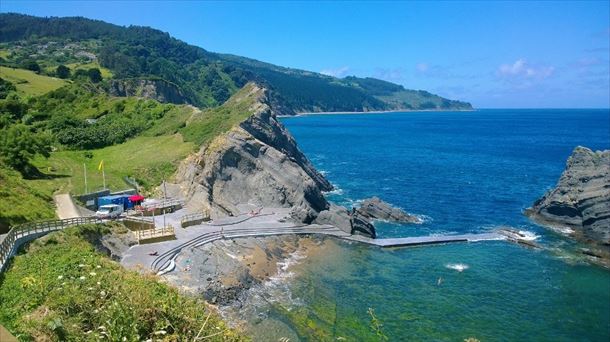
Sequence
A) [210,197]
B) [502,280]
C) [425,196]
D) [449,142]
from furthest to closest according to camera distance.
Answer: [449,142]
[425,196]
[210,197]
[502,280]

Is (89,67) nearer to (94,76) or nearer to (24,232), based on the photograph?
(94,76)

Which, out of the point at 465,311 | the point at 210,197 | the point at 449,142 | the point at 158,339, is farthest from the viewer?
the point at 449,142

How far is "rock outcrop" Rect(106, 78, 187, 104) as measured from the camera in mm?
113050

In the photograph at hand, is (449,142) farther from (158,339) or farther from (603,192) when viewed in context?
(158,339)

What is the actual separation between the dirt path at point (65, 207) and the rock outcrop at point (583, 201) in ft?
156

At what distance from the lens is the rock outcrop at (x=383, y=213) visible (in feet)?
181

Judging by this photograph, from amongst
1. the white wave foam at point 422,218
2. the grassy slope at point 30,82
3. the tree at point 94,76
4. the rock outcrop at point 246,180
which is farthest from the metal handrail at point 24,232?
the tree at point 94,76

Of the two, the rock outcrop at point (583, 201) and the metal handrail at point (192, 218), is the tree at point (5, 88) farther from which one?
the rock outcrop at point (583, 201)

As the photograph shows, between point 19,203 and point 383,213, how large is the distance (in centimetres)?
3645

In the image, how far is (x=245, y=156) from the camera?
178 ft

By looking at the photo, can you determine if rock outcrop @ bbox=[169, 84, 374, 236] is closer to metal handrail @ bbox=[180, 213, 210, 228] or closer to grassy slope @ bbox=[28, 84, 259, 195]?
grassy slope @ bbox=[28, 84, 259, 195]

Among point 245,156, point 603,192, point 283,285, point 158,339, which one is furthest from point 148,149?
point 603,192

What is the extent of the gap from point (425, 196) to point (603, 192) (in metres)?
21.9

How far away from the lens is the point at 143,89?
385 feet
